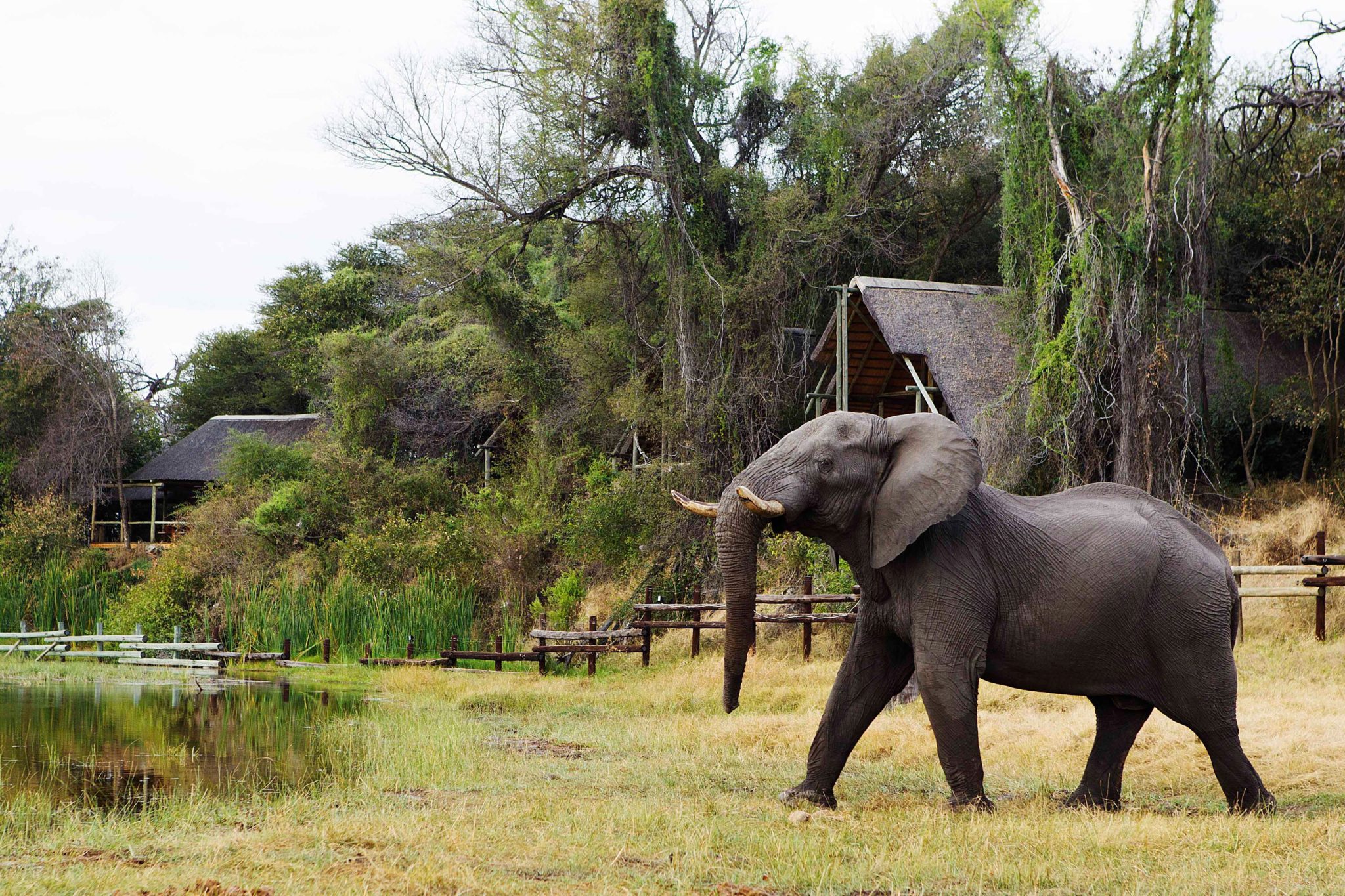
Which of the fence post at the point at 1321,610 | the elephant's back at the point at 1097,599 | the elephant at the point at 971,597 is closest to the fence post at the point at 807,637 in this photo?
the fence post at the point at 1321,610

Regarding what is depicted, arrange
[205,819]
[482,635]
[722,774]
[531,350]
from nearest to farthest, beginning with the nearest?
[205,819] < [722,774] < [482,635] < [531,350]

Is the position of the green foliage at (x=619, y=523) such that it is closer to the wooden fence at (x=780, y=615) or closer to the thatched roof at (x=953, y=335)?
the wooden fence at (x=780, y=615)

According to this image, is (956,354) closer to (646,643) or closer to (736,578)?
(646,643)

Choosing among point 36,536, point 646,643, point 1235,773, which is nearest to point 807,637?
point 646,643

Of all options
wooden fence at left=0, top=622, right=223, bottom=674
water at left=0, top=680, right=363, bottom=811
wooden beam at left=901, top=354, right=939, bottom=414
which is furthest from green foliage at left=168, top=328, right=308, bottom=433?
wooden beam at left=901, top=354, right=939, bottom=414

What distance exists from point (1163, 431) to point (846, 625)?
5.22 m

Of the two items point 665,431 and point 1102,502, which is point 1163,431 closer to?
point 665,431

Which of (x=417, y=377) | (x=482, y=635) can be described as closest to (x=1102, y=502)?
(x=482, y=635)

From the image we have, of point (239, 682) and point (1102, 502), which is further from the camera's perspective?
point (239, 682)

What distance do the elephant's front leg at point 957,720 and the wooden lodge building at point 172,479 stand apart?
30.0 metres

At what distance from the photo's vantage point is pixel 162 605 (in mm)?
25500

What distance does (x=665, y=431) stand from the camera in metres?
24.5

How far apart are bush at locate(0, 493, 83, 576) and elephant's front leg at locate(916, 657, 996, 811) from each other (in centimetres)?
2741

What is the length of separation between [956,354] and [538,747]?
10.7m
